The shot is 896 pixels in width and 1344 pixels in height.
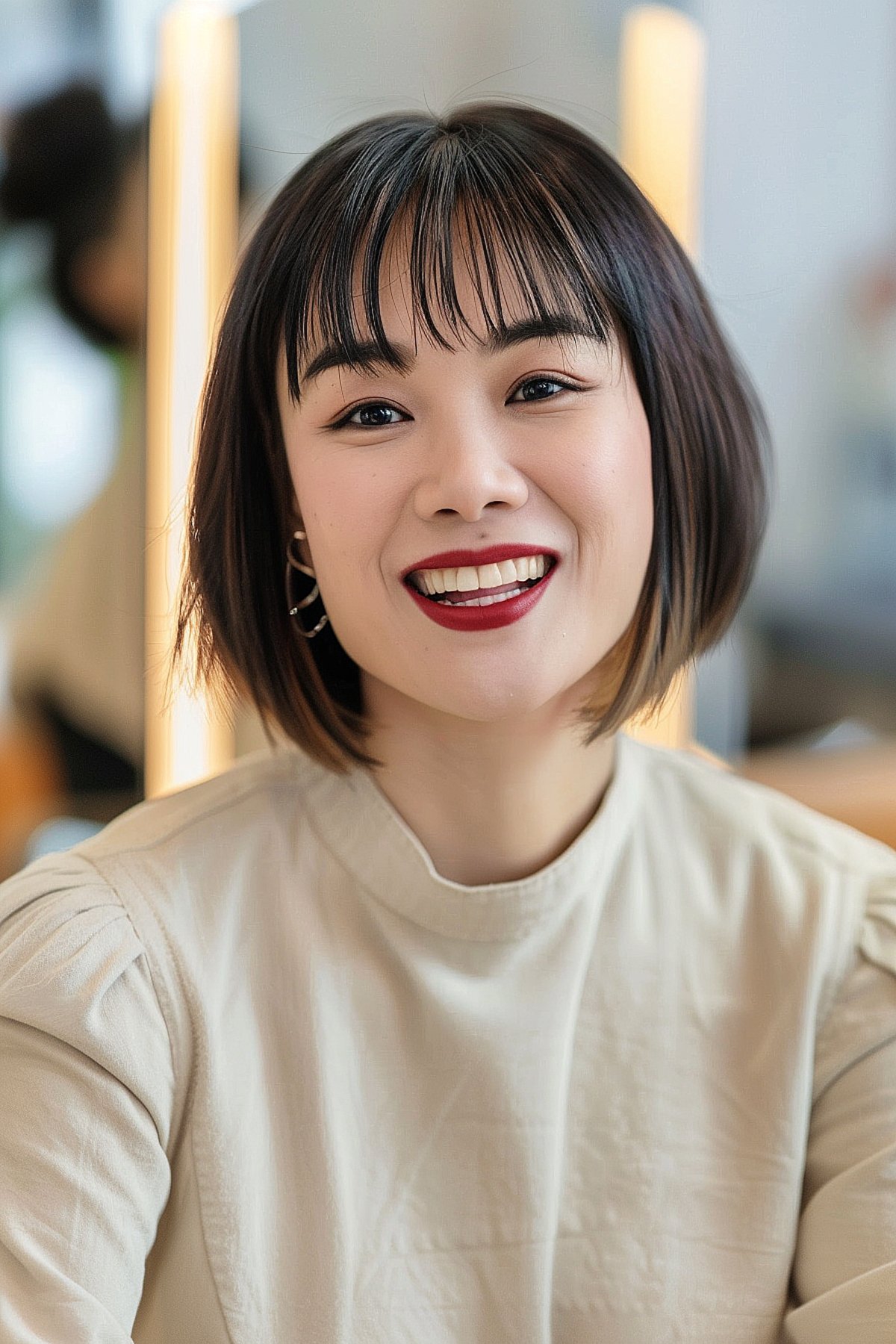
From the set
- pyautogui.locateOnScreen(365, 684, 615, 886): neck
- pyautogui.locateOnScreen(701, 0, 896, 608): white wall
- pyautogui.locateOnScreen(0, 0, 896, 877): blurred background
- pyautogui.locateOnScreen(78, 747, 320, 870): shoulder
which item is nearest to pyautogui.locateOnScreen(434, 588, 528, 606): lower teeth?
pyautogui.locateOnScreen(365, 684, 615, 886): neck

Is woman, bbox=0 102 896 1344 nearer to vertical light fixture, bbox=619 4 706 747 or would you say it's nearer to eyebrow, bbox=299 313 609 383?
eyebrow, bbox=299 313 609 383

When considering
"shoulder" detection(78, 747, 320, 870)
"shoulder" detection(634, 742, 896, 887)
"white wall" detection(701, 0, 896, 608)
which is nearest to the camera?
"shoulder" detection(78, 747, 320, 870)

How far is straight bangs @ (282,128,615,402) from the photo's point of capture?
830 millimetres

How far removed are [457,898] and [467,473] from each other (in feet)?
0.96

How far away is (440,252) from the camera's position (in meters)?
0.83

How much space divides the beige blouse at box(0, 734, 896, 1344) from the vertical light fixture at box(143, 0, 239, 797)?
1.01m

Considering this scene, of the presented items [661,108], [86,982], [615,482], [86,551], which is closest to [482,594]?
[615,482]

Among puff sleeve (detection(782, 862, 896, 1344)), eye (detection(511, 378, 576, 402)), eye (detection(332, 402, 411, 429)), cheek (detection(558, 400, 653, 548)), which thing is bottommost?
puff sleeve (detection(782, 862, 896, 1344))

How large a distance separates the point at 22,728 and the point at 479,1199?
1.33m

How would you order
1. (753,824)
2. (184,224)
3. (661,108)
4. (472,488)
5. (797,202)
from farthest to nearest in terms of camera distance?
(797,202) → (661,108) → (184,224) → (753,824) → (472,488)

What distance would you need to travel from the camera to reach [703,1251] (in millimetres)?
943

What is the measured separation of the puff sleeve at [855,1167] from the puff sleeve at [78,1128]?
432 millimetres

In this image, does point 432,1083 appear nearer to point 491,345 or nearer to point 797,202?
point 491,345

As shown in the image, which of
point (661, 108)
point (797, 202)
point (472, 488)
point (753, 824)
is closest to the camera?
point (472, 488)
